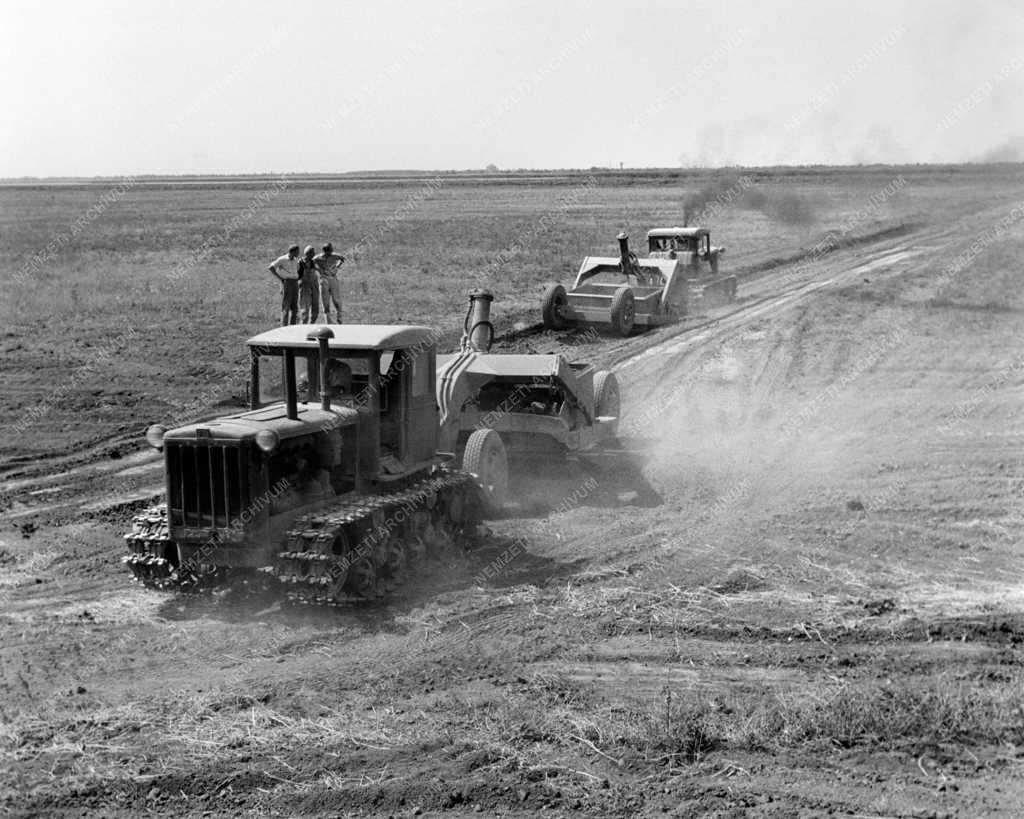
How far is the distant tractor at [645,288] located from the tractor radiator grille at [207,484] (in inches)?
648

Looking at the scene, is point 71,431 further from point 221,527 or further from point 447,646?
point 447,646

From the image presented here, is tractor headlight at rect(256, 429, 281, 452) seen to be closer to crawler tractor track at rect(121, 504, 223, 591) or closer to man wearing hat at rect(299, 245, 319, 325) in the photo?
crawler tractor track at rect(121, 504, 223, 591)

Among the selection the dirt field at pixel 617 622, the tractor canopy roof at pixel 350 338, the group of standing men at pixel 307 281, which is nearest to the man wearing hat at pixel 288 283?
the group of standing men at pixel 307 281

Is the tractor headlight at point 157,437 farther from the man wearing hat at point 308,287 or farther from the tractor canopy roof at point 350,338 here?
the man wearing hat at point 308,287

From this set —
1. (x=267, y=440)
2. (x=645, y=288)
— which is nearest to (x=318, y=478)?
(x=267, y=440)

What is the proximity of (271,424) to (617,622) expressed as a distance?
3.36 metres

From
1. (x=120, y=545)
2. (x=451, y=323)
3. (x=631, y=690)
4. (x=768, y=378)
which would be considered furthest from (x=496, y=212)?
(x=631, y=690)

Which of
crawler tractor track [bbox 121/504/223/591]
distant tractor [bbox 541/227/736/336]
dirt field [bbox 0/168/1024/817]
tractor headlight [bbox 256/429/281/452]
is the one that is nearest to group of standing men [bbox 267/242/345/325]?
dirt field [bbox 0/168/1024/817]

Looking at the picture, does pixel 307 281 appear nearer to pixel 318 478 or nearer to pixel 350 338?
pixel 350 338

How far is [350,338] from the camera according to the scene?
1121 cm

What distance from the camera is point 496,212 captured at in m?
63.4

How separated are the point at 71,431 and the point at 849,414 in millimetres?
11706

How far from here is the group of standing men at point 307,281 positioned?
65.9 feet

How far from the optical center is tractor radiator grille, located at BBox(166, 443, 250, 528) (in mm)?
9977
